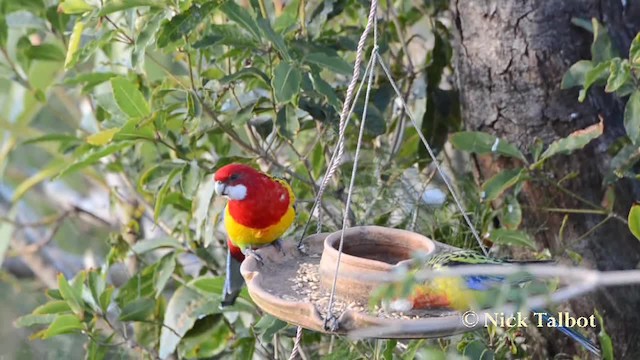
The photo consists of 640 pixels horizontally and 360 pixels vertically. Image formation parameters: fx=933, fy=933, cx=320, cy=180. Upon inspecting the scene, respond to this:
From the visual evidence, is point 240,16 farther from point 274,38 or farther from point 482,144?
point 482,144

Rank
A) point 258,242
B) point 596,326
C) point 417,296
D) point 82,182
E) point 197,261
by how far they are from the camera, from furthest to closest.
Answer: point 82,182
point 197,261
point 596,326
point 258,242
point 417,296

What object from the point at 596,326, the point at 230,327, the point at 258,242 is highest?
the point at 258,242

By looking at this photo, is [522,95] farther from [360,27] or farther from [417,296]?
[417,296]

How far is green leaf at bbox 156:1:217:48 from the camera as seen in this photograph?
7.43 ft

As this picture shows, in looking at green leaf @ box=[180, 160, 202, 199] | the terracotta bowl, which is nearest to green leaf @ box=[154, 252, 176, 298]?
green leaf @ box=[180, 160, 202, 199]

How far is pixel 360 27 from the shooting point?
9.42 feet

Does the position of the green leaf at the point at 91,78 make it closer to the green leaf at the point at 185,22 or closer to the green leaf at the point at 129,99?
the green leaf at the point at 129,99

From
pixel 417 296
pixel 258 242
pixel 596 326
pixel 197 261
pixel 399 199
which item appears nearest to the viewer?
pixel 417 296

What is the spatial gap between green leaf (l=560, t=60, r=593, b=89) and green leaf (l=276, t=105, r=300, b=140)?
689mm

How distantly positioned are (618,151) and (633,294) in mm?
407

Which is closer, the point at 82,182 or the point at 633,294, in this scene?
the point at 633,294

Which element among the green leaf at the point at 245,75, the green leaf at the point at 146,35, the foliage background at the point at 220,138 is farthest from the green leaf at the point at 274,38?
the green leaf at the point at 146,35

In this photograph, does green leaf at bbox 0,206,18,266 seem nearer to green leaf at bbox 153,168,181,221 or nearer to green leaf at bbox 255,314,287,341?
green leaf at bbox 153,168,181,221

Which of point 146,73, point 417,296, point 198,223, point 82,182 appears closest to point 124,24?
point 146,73
